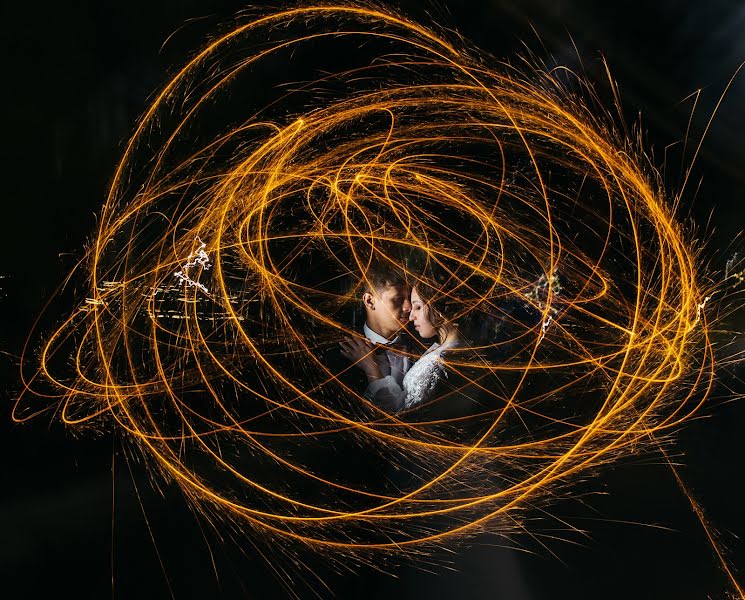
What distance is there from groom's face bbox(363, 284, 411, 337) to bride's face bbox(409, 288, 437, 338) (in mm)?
18

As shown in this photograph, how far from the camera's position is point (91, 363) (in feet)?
7.59

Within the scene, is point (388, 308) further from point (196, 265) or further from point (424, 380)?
point (196, 265)

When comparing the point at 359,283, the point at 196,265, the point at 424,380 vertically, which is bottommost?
the point at 196,265

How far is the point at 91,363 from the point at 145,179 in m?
0.60

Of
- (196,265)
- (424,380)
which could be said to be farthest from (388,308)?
(196,265)

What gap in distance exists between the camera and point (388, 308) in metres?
2.40

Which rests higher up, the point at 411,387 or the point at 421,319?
the point at 421,319

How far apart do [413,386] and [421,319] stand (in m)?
0.22

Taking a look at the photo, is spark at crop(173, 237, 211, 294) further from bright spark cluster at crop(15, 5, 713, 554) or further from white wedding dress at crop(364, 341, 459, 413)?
white wedding dress at crop(364, 341, 459, 413)

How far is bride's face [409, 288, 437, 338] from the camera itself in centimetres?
237

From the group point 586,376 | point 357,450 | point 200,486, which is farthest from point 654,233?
point 200,486

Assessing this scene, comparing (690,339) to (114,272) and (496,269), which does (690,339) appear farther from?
(114,272)

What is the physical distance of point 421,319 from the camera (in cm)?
237

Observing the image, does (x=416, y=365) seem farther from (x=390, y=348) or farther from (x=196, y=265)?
(x=196, y=265)
